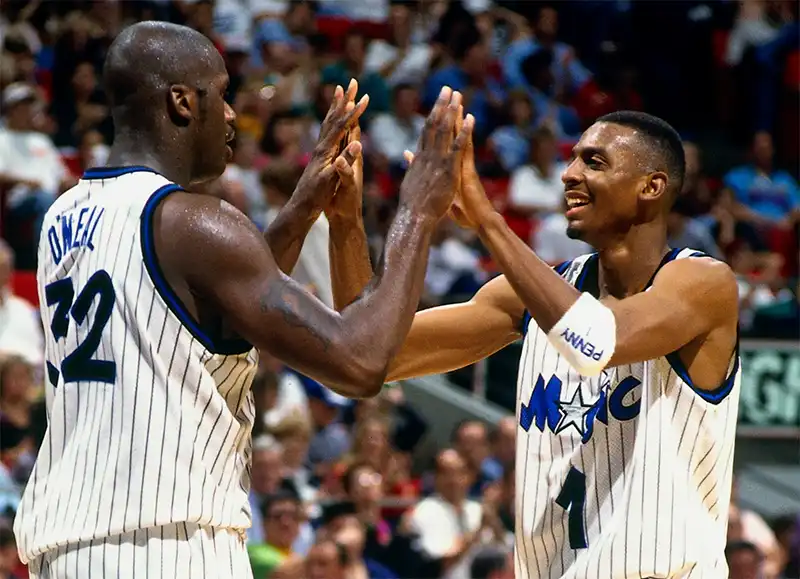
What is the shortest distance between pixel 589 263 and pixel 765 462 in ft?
19.7

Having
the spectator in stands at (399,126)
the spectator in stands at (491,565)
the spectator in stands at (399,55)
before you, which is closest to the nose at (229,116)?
the spectator in stands at (491,565)

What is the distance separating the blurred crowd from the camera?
8.02 m

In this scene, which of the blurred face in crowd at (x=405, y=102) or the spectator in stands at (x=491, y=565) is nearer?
the spectator in stands at (x=491, y=565)

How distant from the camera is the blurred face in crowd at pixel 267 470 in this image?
8.06 metres

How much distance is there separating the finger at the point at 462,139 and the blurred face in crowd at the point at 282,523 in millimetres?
4365

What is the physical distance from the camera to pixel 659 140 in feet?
13.9

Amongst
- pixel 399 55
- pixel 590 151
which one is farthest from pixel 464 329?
pixel 399 55

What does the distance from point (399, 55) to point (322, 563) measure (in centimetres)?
654

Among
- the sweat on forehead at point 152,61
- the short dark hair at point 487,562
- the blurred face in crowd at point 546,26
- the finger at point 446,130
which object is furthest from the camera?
the blurred face in crowd at point 546,26

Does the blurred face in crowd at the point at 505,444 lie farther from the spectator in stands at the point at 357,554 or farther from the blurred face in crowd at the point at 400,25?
the blurred face in crowd at the point at 400,25

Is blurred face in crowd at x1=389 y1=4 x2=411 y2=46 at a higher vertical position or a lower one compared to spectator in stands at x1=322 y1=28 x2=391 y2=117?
higher

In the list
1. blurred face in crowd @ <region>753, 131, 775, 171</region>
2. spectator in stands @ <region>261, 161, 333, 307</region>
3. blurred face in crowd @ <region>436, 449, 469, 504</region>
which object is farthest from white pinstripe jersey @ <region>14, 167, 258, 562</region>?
Answer: blurred face in crowd @ <region>753, 131, 775, 171</region>

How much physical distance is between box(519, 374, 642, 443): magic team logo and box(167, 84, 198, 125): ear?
141 centimetres

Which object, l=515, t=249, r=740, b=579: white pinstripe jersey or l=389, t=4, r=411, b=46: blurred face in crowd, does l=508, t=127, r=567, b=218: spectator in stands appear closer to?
l=389, t=4, r=411, b=46: blurred face in crowd
